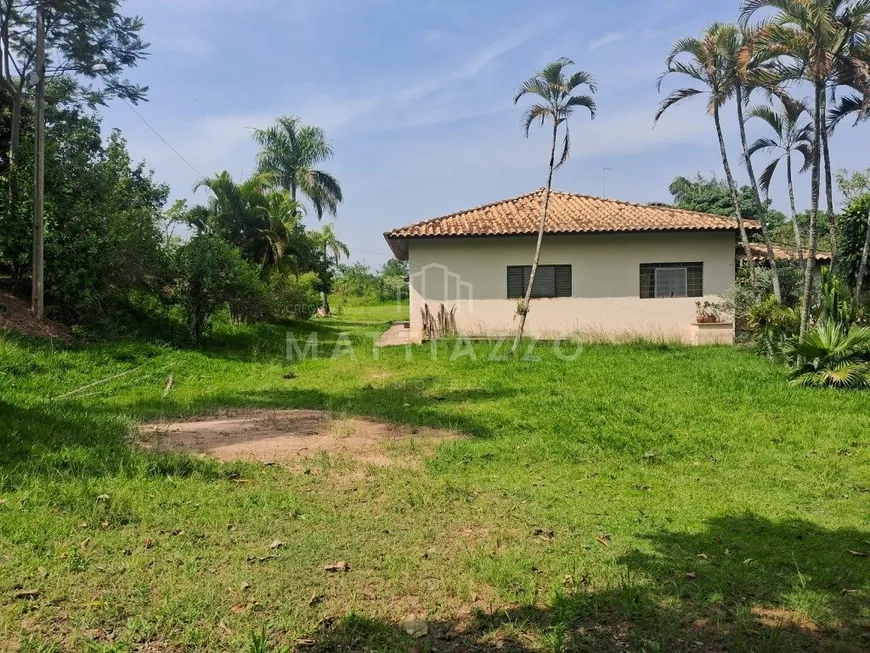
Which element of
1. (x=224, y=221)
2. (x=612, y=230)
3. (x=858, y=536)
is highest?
(x=224, y=221)

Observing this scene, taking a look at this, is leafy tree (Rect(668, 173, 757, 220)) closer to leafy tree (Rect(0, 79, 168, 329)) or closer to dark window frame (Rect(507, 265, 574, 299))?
dark window frame (Rect(507, 265, 574, 299))

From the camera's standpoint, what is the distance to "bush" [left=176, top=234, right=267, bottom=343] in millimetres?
14125

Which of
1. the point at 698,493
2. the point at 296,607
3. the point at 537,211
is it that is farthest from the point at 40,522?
the point at 537,211

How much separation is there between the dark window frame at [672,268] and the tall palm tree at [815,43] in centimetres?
527

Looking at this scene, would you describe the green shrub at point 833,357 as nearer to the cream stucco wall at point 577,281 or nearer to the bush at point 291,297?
the cream stucco wall at point 577,281

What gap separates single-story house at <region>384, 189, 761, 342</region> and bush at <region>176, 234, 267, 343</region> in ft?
14.0

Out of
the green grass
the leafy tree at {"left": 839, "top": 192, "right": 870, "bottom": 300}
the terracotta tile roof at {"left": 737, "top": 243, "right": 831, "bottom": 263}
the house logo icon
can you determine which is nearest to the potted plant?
the terracotta tile roof at {"left": 737, "top": 243, "right": 831, "bottom": 263}

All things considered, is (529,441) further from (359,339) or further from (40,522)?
(359,339)

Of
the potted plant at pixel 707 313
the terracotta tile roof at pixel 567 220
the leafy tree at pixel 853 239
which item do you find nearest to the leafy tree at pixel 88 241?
the terracotta tile roof at pixel 567 220

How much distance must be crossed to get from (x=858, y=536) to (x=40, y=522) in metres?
5.50

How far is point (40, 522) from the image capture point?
380 cm

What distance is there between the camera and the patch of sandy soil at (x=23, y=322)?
444 inches

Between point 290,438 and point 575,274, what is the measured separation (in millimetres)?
11150

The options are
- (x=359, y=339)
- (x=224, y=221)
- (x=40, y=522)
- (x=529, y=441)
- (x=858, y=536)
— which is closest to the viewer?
(x=40, y=522)
